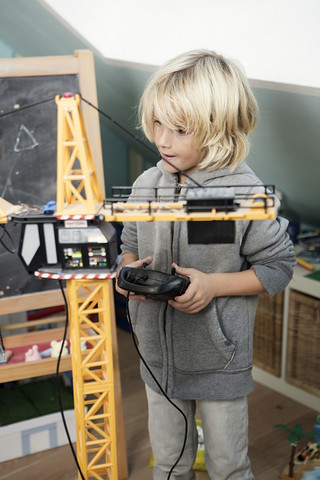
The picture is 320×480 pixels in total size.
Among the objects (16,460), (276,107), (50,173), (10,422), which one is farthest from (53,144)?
(16,460)

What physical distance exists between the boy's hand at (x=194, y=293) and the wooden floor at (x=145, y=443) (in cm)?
88

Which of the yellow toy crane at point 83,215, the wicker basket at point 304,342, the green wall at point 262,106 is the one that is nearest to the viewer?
the yellow toy crane at point 83,215

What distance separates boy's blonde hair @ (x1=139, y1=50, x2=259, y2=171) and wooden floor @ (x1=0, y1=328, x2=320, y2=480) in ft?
3.70

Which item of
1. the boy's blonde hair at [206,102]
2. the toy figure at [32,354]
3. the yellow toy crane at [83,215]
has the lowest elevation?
the toy figure at [32,354]

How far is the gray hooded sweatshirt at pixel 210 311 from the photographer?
1.18 metres

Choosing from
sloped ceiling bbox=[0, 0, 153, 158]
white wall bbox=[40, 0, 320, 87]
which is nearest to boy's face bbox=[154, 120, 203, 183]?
white wall bbox=[40, 0, 320, 87]

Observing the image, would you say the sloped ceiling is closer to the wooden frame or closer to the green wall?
the green wall

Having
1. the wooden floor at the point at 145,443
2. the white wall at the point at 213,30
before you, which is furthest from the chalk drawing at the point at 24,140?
the wooden floor at the point at 145,443

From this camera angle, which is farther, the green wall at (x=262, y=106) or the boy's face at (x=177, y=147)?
the green wall at (x=262, y=106)

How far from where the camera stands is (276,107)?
153 cm

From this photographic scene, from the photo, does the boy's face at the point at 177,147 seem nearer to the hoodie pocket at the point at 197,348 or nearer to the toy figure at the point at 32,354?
the hoodie pocket at the point at 197,348

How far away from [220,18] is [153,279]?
726mm

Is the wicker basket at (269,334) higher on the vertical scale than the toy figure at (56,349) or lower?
lower

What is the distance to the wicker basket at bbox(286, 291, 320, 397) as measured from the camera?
2061mm
